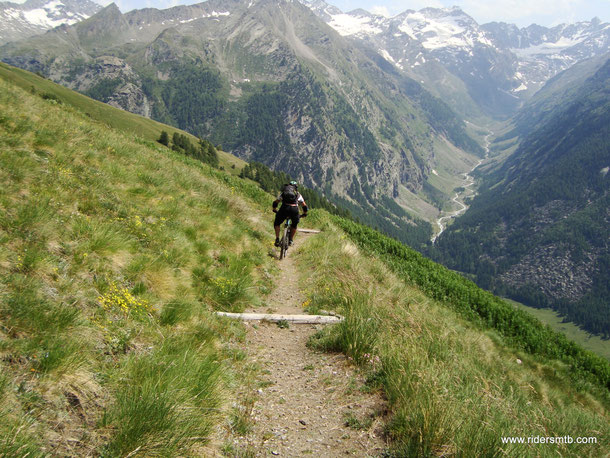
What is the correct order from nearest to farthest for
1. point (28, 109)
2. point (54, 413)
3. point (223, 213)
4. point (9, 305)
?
point (54, 413)
point (9, 305)
point (28, 109)
point (223, 213)

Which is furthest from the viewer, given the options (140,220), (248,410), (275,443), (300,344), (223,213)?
(223,213)

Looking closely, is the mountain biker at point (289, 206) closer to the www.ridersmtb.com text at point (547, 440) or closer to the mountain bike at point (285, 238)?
the mountain bike at point (285, 238)

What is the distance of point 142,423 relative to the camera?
3355mm

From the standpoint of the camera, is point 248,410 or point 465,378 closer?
point 248,410

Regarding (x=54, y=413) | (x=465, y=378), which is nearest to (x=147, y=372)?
(x=54, y=413)

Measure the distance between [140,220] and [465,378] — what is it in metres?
8.66

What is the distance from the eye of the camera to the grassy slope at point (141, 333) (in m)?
3.47

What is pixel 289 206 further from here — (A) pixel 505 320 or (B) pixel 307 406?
(A) pixel 505 320

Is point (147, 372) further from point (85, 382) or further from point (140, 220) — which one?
point (140, 220)

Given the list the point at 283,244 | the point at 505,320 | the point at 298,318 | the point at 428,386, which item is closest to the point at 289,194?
the point at 283,244

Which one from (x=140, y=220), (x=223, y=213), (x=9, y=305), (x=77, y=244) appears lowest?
(x=223, y=213)

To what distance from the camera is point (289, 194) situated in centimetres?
1448

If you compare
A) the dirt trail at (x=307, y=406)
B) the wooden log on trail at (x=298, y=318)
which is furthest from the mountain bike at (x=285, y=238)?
the dirt trail at (x=307, y=406)

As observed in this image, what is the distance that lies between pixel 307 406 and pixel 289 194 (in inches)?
400
